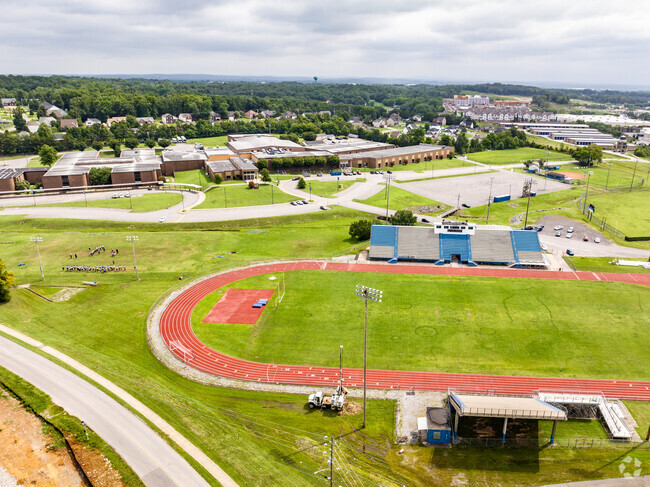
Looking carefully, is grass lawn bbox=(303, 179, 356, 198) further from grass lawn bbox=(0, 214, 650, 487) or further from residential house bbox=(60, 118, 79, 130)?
residential house bbox=(60, 118, 79, 130)

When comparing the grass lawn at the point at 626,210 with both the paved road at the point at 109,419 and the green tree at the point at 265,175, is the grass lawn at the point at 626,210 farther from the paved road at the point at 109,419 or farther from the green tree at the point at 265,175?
the paved road at the point at 109,419

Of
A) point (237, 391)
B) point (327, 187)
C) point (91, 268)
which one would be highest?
point (327, 187)

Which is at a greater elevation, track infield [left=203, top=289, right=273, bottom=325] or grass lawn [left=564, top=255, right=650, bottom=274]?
grass lawn [left=564, top=255, right=650, bottom=274]

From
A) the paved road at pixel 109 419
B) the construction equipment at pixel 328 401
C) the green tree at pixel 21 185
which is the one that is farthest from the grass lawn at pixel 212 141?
the construction equipment at pixel 328 401

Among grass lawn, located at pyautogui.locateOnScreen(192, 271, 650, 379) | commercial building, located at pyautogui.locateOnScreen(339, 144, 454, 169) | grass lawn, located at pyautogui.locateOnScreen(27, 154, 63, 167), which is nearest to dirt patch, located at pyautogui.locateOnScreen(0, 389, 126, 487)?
grass lawn, located at pyautogui.locateOnScreen(192, 271, 650, 379)

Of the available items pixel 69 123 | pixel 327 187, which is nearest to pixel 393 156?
pixel 327 187

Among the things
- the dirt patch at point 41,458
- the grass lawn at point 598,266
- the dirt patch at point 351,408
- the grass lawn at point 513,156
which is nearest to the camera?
the dirt patch at point 41,458

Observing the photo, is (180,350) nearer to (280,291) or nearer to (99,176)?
(280,291)
